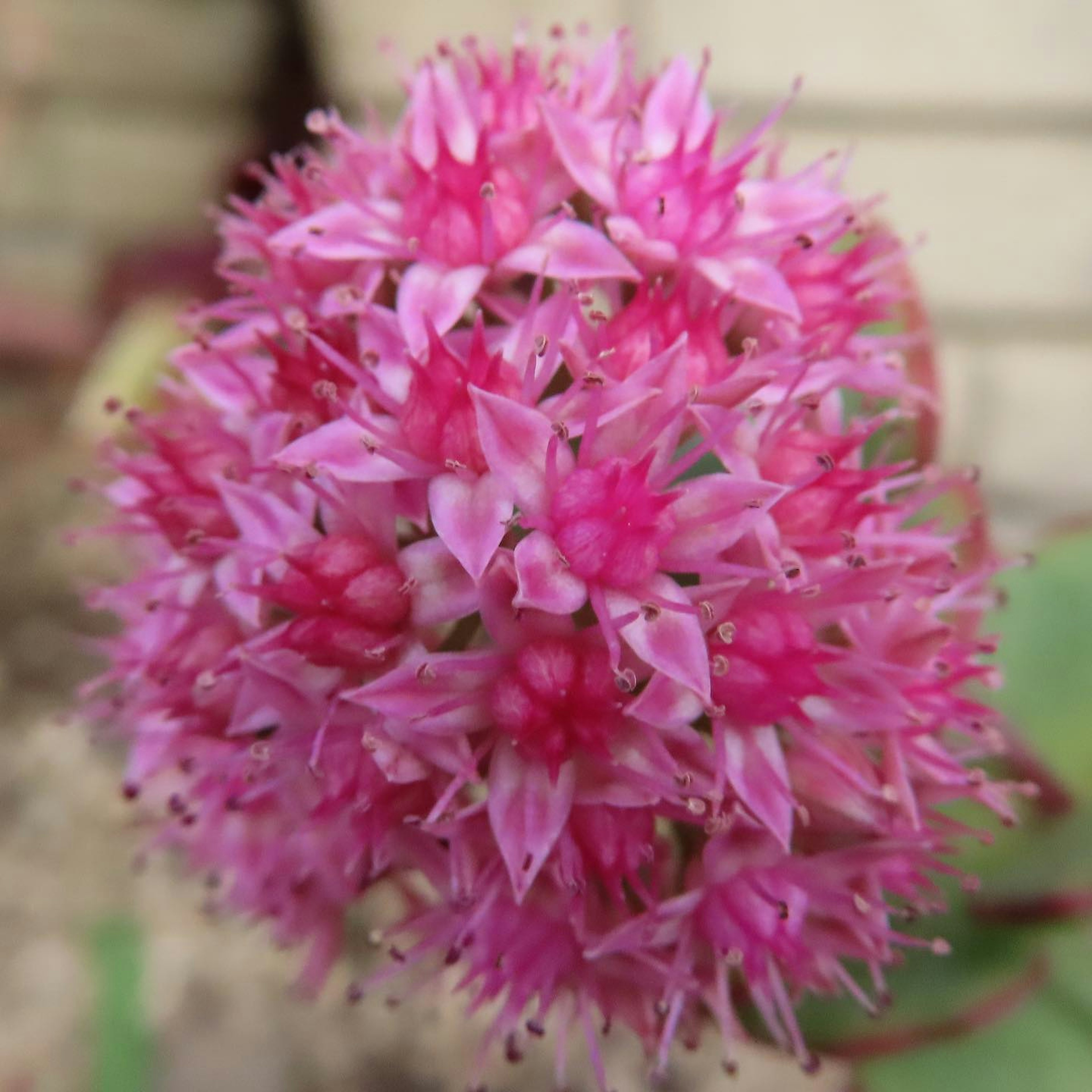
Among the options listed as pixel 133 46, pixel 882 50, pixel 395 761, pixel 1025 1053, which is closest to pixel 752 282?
pixel 395 761

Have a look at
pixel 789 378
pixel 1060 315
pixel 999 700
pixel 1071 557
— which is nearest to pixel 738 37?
pixel 1060 315

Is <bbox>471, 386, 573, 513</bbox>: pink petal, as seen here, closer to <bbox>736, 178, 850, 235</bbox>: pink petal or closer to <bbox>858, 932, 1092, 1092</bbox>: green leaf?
<bbox>736, 178, 850, 235</bbox>: pink petal

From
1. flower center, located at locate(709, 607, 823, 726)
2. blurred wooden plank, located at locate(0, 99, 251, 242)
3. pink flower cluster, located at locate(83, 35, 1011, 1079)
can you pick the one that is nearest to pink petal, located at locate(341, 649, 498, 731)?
pink flower cluster, located at locate(83, 35, 1011, 1079)

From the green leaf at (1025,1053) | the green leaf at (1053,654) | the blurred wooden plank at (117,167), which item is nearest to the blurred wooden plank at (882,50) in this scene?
the green leaf at (1053,654)

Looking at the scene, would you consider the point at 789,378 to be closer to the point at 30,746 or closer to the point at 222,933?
the point at 222,933

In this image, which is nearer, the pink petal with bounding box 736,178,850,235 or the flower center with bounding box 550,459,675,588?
the flower center with bounding box 550,459,675,588

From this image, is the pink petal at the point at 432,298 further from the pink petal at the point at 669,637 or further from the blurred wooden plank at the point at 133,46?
the blurred wooden plank at the point at 133,46
